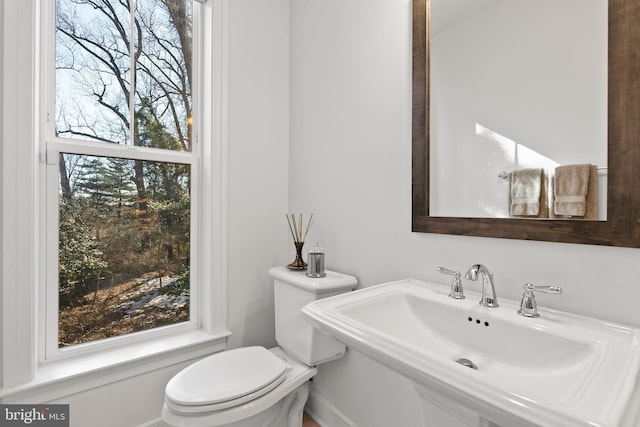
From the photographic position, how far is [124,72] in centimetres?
147

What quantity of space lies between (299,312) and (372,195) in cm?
62

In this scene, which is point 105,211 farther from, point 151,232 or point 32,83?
point 32,83

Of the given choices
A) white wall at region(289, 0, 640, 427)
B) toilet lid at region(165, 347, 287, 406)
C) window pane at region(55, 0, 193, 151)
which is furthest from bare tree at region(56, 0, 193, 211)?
toilet lid at region(165, 347, 287, 406)

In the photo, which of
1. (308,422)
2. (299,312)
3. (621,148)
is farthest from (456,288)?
(308,422)

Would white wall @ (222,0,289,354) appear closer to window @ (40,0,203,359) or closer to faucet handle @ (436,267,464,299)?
window @ (40,0,203,359)

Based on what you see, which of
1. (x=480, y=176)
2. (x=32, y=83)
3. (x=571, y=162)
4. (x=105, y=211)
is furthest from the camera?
(x=105, y=211)

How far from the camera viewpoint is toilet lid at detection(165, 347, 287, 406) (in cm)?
107

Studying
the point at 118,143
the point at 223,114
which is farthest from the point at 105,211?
the point at 223,114

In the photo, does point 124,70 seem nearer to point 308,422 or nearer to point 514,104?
point 514,104

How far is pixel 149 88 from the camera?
154 centimetres

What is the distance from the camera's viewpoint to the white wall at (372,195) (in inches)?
33.0

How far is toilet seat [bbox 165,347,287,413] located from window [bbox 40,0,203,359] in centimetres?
49

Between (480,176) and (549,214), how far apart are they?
233 mm

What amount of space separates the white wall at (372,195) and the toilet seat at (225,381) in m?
0.42
